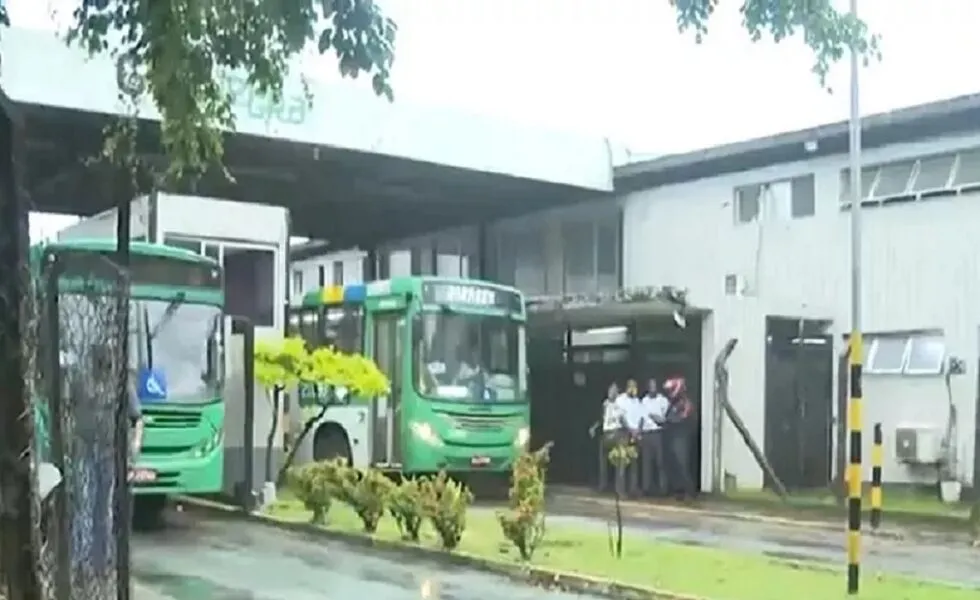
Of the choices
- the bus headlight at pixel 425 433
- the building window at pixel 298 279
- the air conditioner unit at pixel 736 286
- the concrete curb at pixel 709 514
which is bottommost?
the concrete curb at pixel 709 514

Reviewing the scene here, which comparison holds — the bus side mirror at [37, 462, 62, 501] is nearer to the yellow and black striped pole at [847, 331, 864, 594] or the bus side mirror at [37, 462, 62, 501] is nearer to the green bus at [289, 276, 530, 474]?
the yellow and black striped pole at [847, 331, 864, 594]

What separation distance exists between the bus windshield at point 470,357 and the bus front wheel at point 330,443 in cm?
230

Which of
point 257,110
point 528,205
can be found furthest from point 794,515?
point 528,205

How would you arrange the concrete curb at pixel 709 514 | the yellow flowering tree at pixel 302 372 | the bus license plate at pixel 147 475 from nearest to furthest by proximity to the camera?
the bus license plate at pixel 147 475 < the concrete curb at pixel 709 514 < the yellow flowering tree at pixel 302 372

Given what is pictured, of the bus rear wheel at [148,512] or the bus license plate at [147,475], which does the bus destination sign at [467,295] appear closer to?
the bus rear wheel at [148,512]

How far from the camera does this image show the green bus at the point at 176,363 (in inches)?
650

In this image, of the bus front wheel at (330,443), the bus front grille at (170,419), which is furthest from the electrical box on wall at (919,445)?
the bus front grille at (170,419)

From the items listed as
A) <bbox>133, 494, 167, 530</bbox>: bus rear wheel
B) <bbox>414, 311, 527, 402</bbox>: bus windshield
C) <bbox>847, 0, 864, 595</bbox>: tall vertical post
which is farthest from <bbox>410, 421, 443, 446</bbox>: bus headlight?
<bbox>847, 0, 864, 595</bbox>: tall vertical post

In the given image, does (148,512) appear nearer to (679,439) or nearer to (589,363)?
(679,439)

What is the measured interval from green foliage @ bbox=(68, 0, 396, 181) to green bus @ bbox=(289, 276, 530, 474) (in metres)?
13.3

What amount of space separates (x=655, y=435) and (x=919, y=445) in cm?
427

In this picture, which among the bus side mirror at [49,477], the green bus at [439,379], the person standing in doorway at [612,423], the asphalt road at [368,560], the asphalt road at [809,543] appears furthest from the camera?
the person standing in doorway at [612,423]

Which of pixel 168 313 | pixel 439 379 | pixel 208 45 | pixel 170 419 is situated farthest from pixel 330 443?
pixel 208 45

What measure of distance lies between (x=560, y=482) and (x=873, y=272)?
27.7 ft
